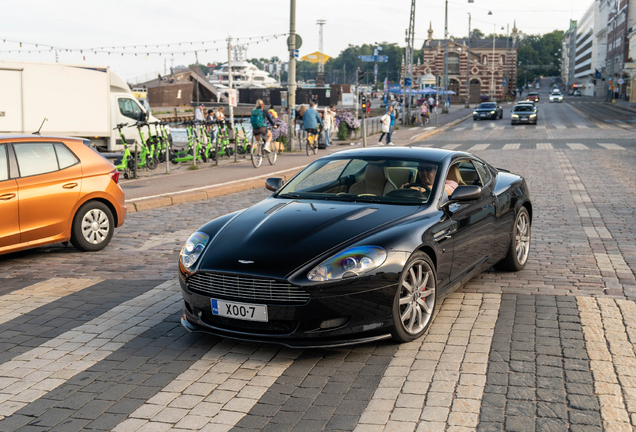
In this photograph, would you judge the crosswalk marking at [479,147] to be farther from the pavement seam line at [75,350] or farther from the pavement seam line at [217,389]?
the pavement seam line at [217,389]

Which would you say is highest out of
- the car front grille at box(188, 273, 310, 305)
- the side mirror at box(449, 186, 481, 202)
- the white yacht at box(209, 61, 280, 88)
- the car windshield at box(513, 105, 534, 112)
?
the white yacht at box(209, 61, 280, 88)

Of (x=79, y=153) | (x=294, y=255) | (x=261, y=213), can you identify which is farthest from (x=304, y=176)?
(x=79, y=153)

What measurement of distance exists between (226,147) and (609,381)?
20.5 metres

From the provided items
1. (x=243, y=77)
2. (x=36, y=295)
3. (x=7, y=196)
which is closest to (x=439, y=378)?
(x=36, y=295)

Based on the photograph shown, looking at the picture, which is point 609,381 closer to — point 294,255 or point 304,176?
point 294,255

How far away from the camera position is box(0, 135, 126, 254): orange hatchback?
786 cm

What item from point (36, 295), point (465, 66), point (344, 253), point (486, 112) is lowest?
point (36, 295)

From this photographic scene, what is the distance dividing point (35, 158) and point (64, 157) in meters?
0.40

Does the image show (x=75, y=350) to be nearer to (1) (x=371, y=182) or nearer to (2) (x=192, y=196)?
(1) (x=371, y=182)

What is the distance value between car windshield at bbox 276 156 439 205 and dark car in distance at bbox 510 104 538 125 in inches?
1697

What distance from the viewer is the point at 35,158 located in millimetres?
8258

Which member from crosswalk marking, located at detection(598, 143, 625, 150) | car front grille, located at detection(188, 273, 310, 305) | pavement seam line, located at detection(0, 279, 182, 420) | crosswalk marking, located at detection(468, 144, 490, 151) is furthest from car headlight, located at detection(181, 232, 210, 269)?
crosswalk marking, located at detection(598, 143, 625, 150)

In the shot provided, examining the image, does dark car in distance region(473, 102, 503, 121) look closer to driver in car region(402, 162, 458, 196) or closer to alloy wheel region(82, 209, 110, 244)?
alloy wheel region(82, 209, 110, 244)

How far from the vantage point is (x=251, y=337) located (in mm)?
4754
